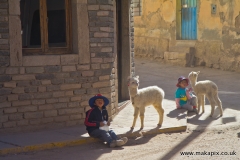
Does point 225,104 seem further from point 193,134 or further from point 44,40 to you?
point 44,40

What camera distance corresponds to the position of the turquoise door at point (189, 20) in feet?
56.0

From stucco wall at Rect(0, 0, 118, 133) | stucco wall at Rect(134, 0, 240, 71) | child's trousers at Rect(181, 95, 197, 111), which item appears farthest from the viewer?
stucco wall at Rect(134, 0, 240, 71)

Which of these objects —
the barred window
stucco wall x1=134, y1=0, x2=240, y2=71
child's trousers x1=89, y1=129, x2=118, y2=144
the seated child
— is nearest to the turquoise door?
stucco wall x1=134, y1=0, x2=240, y2=71

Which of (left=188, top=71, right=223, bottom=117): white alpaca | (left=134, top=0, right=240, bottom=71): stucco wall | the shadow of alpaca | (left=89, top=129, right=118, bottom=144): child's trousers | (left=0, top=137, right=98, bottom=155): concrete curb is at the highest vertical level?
(left=134, top=0, right=240, bottom=71): stucco wall

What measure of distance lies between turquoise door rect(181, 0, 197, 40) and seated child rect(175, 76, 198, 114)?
25.7ft

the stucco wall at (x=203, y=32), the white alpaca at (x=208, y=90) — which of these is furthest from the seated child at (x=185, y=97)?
the stucco wall at (x=203, y=32)

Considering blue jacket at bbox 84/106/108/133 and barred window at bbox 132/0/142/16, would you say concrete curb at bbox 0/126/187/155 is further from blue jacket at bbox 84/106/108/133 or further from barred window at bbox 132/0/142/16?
barred window at bbox 132/0/142/16

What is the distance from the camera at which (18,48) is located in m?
7.67

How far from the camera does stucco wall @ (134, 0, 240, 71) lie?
15.3 m

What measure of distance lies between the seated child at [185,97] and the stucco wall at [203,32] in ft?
20.2

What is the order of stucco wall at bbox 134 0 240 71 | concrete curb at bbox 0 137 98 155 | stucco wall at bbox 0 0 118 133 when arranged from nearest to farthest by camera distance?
1. concrete curb at bbox 0 137 98 155
2. stucco wall at bbox 0 0 118 133
3. stucco wall at bbox 134 0 240 71

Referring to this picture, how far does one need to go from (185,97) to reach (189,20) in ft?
27.0

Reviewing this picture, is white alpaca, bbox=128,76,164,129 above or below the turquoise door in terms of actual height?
below

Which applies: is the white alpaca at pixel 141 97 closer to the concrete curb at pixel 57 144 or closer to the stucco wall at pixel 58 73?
the concrete curb at pixel 57 144
